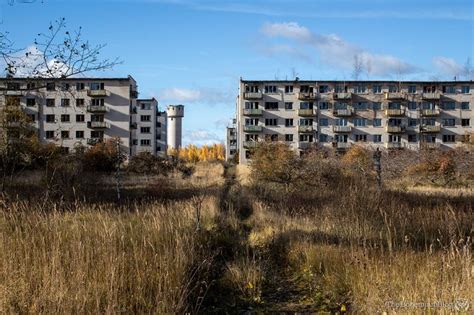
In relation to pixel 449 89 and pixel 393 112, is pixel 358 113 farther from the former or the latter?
pixel 449 89

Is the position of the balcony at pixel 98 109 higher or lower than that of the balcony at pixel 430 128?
higher

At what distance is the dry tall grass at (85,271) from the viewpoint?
451cm

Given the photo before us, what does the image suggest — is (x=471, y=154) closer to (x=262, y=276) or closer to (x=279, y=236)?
(x=279, y=236)

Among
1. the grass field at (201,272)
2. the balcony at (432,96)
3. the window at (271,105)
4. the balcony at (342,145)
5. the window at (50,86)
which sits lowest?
the grass field at (201,272)

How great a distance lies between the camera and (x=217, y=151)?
15662cm

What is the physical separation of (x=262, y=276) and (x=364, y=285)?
78.2 inches

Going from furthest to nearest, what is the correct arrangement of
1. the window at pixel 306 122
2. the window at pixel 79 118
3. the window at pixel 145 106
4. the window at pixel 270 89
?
the window at pixel 145 106 → the window at pixel 270 89 → the window at pixel 306 122 → the window at pixel 79 118

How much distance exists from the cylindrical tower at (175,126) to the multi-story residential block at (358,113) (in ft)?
158

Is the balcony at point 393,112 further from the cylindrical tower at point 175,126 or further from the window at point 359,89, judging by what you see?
the cylindrical tower at point 175,126

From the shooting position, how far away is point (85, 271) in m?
5.13

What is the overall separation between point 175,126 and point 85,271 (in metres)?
123

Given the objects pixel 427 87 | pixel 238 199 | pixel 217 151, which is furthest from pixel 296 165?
pixel 217 151

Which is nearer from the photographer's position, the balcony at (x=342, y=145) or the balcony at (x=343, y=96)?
the balcony at (x=343, y=96)

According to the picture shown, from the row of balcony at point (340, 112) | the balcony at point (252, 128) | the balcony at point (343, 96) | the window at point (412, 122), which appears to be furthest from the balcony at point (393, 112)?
the balcony at point (252, 128)
